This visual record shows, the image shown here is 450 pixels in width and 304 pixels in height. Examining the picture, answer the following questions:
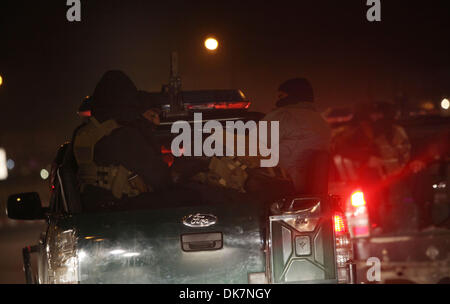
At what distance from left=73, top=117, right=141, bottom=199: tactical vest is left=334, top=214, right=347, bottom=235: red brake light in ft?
4.35

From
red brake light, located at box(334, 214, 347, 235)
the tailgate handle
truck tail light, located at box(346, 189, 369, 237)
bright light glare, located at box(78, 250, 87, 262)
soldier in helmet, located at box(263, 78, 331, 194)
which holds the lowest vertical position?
bright light glare, located at box(78, 250, 87, 262)

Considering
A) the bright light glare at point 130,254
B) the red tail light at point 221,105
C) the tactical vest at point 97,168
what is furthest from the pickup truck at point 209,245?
the red tail light at point 221,105

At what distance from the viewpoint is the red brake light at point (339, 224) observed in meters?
4.49

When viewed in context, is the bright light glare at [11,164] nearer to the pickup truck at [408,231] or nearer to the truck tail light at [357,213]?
the pickup truck at [408,231]

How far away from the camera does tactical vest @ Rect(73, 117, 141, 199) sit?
4898 mm

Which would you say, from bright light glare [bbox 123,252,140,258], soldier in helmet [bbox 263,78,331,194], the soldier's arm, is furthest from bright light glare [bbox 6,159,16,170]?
bright light glare [bbox 123,252,140,258]

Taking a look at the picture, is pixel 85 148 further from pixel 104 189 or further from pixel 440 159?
pixel 440 159

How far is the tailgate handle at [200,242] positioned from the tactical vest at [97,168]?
795mm

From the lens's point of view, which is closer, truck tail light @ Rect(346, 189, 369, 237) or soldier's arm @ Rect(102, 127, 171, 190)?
soldier's arm @ Rect(102, 127, 171, 190)

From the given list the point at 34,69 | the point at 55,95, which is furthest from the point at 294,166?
the point at 55,95

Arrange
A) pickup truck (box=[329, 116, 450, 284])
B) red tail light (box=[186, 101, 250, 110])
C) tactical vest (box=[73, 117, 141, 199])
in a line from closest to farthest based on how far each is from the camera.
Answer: tactical vest (box=[73, 117, 141, 199]), red tail light (box=[186, 101, 250, 110]), pickup truck (box=[329, 116, 450, 284])

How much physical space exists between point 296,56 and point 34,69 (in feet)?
26.6

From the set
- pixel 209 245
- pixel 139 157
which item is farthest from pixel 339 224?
pixel 139 157

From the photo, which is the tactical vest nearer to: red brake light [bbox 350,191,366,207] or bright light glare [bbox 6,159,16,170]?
red brake light [bbox 350,191,366,207]
